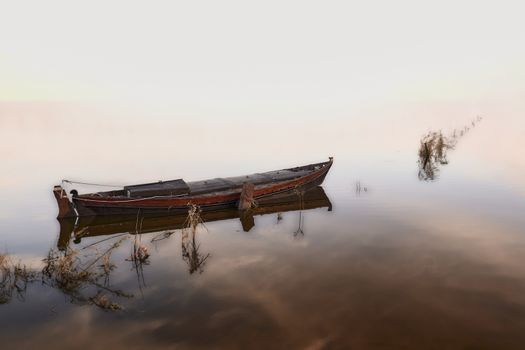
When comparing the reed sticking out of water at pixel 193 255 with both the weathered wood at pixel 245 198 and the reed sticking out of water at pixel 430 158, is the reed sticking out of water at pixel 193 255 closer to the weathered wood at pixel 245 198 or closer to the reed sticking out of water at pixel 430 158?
the weathered wood at pixel 245 198

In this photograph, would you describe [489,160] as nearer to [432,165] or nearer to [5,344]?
[432,165]

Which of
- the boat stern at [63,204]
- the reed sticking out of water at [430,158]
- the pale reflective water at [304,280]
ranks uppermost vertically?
the reed sticking out of water at [430,158]

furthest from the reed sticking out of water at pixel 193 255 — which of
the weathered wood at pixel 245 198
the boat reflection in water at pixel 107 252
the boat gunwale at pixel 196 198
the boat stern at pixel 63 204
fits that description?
the boat stern at pixel 63 204

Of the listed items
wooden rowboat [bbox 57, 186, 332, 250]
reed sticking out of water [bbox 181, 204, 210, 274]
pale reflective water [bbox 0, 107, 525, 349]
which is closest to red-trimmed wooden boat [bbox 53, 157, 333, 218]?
wooden rowboat [bbox 57, 186, 332, 250]

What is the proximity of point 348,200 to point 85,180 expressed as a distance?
2278 cm

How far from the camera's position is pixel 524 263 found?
11.2m

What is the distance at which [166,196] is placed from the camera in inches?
722

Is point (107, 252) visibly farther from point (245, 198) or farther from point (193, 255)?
point (245, 198)

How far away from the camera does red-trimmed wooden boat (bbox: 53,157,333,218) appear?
1697cm

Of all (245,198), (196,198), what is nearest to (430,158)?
(245,198)

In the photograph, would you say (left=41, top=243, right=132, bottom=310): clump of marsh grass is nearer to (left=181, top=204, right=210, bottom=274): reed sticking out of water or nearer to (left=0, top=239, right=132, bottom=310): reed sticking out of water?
(left=0, top=239, right=132, bottom=310): reed sticking out of water

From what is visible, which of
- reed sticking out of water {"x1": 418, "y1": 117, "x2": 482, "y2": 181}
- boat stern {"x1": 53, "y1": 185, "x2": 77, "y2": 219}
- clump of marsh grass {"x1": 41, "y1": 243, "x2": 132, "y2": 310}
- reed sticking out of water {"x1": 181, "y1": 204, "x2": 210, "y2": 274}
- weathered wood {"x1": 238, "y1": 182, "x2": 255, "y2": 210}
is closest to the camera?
clump of marsh grass {"x1": 41, "y1": 243, "x2": 132, "y2": 310}

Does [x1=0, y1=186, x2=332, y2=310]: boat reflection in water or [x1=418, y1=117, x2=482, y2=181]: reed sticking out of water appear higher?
[x1=418, y1=117, x2=482, y2=181]: reed sticking out of water

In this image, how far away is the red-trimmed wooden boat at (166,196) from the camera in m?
17.0
